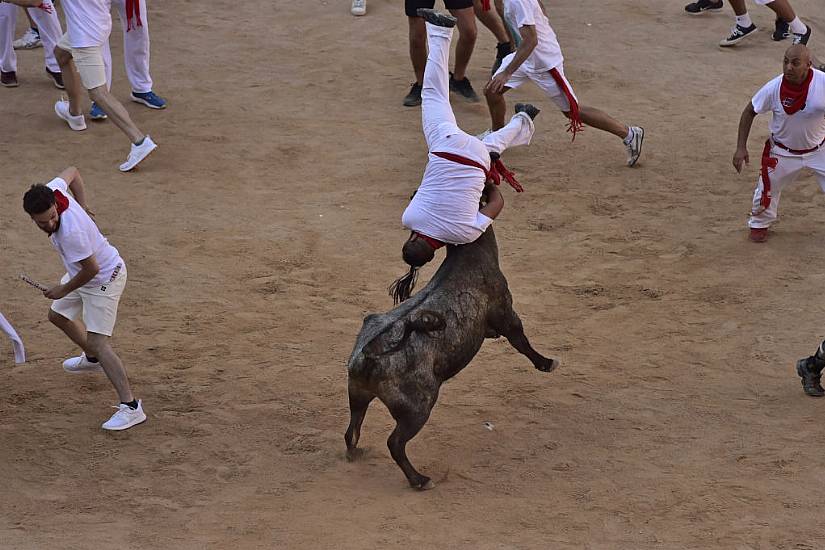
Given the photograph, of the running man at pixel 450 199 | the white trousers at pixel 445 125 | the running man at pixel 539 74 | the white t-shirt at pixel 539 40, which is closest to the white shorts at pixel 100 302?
the running man at pixel 450 199

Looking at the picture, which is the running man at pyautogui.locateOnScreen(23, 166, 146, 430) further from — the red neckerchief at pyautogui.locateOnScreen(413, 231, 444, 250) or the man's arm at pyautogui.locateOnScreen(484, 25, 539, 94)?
the man's arm at pyautogui.locateOnScreen(484, 25, 539, 94)

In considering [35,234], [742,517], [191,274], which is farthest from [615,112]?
[742,517]

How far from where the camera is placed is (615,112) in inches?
483

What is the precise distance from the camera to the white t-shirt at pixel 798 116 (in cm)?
893

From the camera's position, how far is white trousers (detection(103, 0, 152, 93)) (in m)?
11.9

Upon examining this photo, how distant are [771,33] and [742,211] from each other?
16.8 feet

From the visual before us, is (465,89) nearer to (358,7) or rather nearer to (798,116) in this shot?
(358,7)

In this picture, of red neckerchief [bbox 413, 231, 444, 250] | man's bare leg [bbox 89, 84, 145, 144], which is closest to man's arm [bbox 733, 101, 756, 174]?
red neckerchief [bbox 413, 231, 444, 250]

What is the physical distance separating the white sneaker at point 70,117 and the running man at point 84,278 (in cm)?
463

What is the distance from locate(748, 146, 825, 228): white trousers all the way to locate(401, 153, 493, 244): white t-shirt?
3.54 metres

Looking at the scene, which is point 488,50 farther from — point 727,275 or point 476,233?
point 476,233

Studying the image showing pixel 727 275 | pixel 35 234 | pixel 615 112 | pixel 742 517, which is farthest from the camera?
pixel 615 112

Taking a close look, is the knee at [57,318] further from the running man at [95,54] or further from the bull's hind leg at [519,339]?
the running man at [95,54]

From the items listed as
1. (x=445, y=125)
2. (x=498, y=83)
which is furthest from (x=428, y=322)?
(x=498, y=83)
